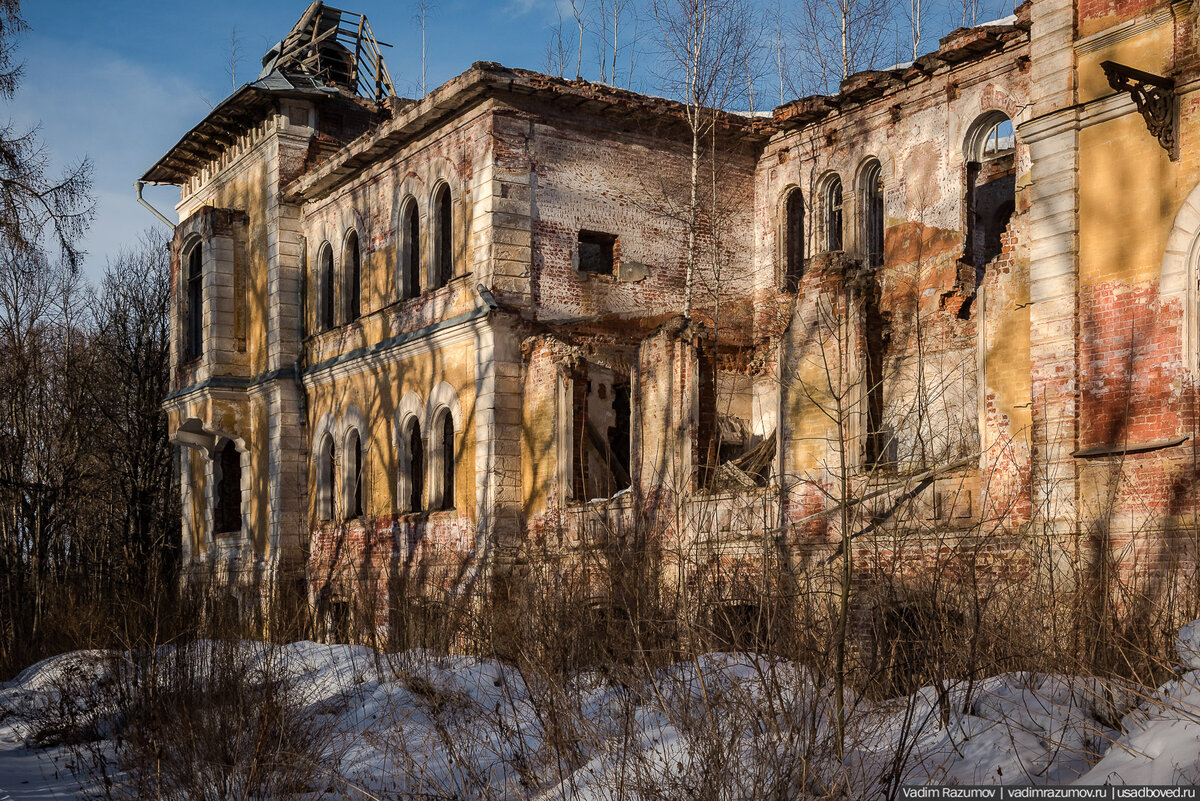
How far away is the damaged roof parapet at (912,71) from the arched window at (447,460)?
7067 millimetres

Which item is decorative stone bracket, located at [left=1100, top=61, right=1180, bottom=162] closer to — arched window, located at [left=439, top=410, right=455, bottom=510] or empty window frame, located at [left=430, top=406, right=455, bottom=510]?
empty window frame, located at [left=430, top=406, right=455, bottom=510]

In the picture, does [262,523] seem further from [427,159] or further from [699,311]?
[699,311]

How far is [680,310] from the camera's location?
19.3m

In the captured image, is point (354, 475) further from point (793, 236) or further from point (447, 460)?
point (793, 236)

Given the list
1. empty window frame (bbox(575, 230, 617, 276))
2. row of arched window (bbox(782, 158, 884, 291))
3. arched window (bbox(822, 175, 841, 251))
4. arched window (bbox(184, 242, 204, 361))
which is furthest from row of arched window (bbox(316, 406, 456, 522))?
arched window (bbox(822, 175, 841, 251))

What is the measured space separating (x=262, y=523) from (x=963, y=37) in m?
15.0

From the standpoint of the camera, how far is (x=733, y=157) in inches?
797

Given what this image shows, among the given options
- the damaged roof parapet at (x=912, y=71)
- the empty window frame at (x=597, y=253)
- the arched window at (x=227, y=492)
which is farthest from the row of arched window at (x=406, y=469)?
the damaged roof parapet at (x=912, y=71)

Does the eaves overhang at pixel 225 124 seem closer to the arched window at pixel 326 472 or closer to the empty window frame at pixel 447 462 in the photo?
the arched window at pixel 326 472

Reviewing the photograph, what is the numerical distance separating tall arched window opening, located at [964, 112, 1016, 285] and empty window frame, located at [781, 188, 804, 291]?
3178mm

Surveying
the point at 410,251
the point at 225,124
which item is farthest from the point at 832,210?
the point at 225,124

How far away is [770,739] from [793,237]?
14416 millimetres

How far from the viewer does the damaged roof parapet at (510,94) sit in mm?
17750

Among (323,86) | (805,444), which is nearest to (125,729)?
(805,444)
